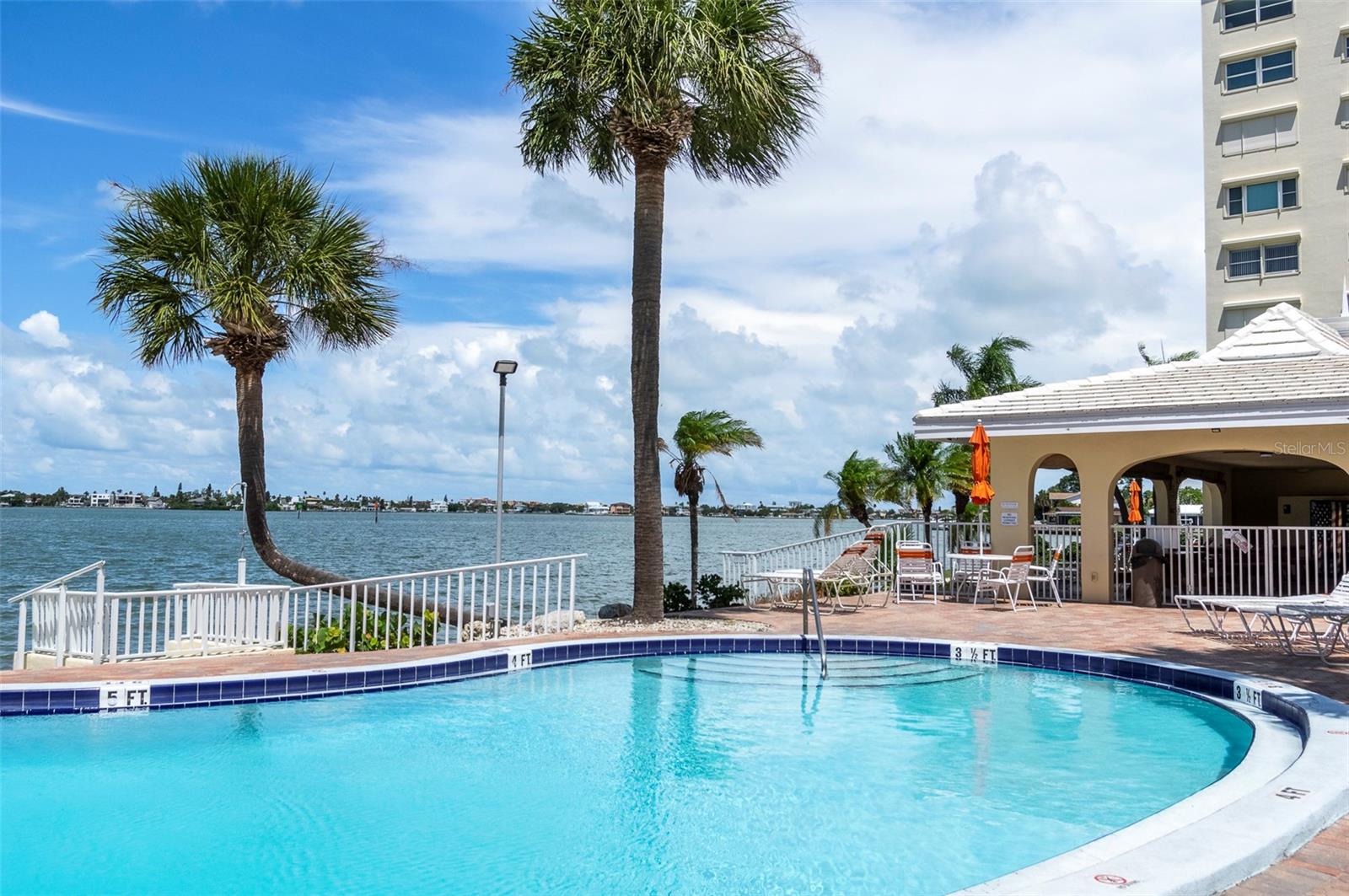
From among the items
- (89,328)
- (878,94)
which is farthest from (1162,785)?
(89,328)

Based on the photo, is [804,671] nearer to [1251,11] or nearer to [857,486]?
[857,486]

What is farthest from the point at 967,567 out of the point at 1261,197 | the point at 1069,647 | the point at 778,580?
the point at 1261,197

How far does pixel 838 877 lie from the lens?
4770 mm

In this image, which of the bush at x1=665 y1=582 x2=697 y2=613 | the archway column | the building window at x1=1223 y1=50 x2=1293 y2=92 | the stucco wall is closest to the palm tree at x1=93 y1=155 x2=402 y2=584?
the bush at x1=665 y1=582 x2=697 y2=613

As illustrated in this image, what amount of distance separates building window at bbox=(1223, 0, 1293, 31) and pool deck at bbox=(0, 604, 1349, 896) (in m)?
35.9

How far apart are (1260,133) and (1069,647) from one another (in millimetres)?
37627

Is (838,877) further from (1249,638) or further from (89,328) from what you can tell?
(89,328)

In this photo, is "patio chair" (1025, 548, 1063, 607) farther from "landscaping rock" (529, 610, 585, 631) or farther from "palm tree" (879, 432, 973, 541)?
"palm tree" (879, 432, 973, 541)

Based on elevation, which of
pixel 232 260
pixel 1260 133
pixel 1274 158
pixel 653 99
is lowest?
pixel 232 260

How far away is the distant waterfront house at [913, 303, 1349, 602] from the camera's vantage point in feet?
44.2

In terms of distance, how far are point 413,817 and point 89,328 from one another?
12.8m

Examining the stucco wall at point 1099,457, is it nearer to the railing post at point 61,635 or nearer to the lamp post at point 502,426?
the lamp post at point 502,426

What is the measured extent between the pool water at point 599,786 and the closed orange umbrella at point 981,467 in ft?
19.1

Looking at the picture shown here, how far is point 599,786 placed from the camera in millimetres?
6414
